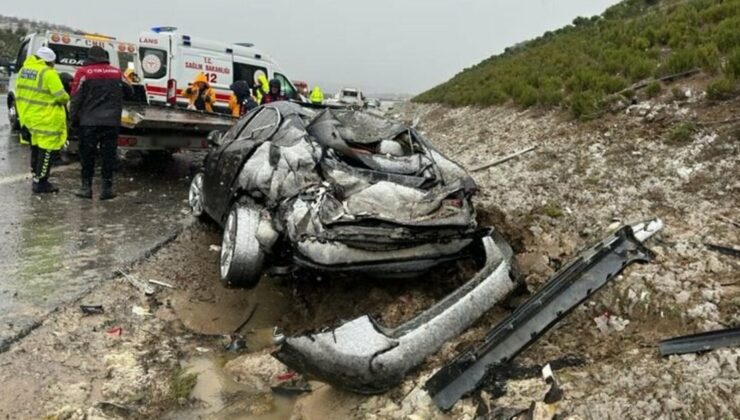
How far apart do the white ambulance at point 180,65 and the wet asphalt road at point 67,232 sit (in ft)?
13.5

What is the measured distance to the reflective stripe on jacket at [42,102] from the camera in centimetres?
723

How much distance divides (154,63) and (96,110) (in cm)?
664

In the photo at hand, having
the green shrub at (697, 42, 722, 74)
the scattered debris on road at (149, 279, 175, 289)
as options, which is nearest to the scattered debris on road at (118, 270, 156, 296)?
the scattered debris on road at (149, 279, 175, 289)

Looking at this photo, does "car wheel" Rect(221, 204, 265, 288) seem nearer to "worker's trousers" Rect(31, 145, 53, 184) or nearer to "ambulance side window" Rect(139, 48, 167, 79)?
"worker's trousers" Rect(31, 145, 53, 184)

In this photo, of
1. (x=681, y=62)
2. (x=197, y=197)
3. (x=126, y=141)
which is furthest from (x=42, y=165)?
(x=681, y=62)

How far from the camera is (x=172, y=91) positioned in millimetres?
13312

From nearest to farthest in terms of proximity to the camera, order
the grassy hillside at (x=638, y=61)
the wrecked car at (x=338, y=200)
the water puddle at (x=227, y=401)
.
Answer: the water puddle at (x=227, y=401) < the wrecked car at (x=338, y=200) < the grassy hillside at (x=638, y=61)

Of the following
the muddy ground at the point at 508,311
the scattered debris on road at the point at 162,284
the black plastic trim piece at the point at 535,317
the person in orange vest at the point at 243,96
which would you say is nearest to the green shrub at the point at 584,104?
the muddy ground at the point at 508,311

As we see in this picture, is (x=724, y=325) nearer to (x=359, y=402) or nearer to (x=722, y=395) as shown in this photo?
(x=722, y=395)

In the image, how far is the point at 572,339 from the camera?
10.7 ft

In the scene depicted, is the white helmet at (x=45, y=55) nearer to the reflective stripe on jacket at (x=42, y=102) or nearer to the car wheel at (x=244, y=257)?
the reflective stripe on jacket at (x=42, y=102)

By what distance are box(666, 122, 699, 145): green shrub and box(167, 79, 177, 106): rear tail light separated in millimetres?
10417

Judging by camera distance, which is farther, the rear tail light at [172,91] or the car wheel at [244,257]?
the rear tail light at [172,91]

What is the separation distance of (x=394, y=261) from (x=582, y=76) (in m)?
6.91
